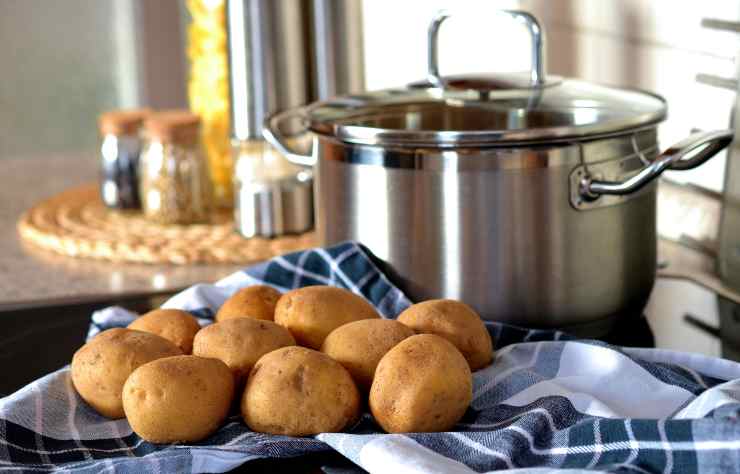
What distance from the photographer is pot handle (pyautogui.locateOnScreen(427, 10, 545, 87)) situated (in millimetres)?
880

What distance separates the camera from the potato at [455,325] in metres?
0.72

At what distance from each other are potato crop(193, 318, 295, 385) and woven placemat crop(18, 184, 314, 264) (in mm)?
501

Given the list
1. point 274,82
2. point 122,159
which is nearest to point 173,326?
point 274,82

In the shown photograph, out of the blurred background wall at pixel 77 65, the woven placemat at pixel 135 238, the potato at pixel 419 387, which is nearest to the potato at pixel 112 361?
the potato at pixel 419 387

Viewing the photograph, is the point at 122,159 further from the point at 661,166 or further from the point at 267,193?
the point at 661,166

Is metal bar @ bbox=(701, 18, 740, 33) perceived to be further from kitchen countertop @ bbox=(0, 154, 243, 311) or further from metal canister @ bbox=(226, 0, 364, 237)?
kitchen countertop @ bbox=(0, 154, 243, 311)

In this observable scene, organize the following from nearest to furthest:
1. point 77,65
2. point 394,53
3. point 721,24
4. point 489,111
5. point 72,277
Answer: point 489,111, point 721,24, point 72,277, point 394,53, point 77,65

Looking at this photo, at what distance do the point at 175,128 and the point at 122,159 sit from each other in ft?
0.34

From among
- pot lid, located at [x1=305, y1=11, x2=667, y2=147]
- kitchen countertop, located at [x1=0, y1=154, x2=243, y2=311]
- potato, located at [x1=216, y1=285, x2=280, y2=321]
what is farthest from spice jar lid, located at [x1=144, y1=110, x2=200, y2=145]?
potato, located at [x1=216, y1=285, x2=280, y2=321]

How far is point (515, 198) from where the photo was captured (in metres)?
0.80

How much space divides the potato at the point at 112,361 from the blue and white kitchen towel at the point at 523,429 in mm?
14

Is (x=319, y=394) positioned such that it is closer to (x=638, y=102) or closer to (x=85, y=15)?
(x=638, y=102)

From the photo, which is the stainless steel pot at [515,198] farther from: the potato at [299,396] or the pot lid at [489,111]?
the potato at [299,396]

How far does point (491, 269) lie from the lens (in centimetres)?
81
